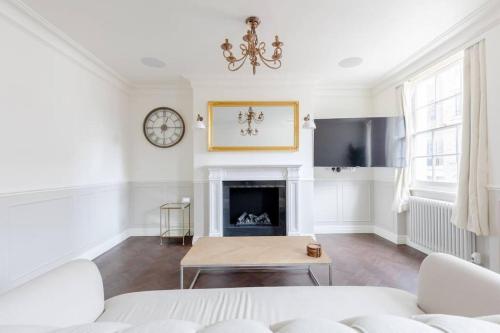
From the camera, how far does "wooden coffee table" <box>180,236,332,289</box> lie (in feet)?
6.48

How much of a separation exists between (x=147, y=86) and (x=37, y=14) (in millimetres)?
1913

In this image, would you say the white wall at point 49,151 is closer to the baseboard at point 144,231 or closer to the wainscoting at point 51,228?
the wainscoting at point 51,228

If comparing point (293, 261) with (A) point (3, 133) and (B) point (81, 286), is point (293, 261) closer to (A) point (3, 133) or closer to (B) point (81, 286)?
(B) point (81, 286)

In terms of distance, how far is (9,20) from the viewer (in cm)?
209

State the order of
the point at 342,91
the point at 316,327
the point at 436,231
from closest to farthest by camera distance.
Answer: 1. the point at 316,327
2. the point at 436,231
3. the point at 342,91

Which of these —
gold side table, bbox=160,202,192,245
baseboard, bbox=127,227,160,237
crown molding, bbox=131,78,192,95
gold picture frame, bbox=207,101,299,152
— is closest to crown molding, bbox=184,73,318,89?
gold picture frame, bbox=207,101,299,152

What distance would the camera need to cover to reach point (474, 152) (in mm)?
2326

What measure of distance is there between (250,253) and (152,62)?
9.50 feet

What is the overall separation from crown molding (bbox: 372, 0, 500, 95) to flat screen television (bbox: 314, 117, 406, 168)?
2.43ft

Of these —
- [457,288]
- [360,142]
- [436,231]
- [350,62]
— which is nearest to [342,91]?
[350,62]

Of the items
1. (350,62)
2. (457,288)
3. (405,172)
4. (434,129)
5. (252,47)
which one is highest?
(350,62)

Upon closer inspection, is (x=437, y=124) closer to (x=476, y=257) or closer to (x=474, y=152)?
(x=474, y=152)

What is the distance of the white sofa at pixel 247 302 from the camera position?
0.92 m

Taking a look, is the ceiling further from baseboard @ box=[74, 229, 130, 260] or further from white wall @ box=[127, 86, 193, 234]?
baseboard @ box=[74, 229, 130, 260]
